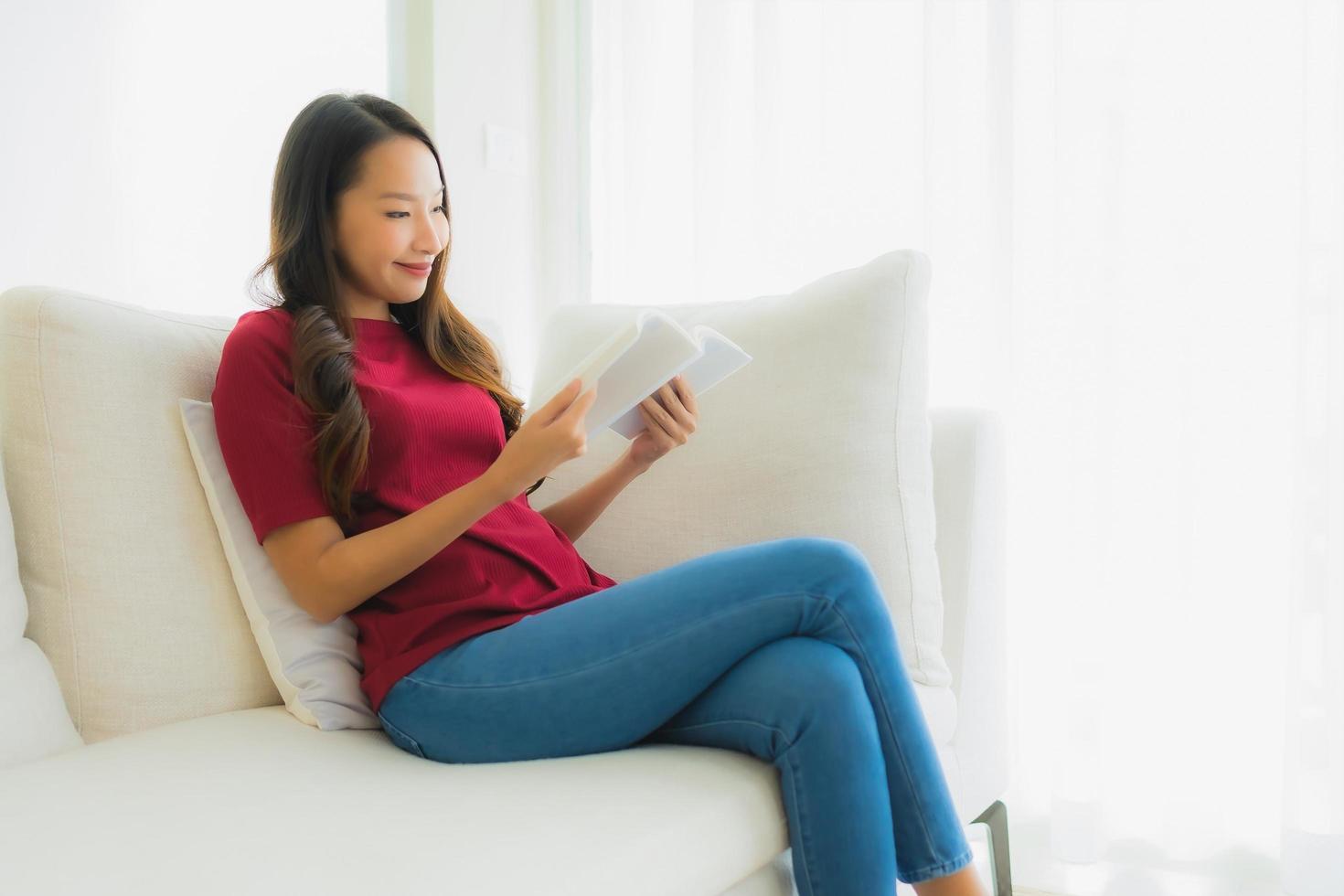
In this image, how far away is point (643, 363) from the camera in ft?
3.76

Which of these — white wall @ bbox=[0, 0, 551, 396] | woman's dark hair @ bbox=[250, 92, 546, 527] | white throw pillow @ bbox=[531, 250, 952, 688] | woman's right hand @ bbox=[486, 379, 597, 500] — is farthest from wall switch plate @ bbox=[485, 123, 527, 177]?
woman's right hand @ bbox=[486, 379, 597, 500]

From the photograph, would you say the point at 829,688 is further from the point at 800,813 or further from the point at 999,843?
the point at 999,843

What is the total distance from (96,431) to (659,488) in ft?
2.36

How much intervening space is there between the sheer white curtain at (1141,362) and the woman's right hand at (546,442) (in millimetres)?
1173

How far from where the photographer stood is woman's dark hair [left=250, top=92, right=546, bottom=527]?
119 cm

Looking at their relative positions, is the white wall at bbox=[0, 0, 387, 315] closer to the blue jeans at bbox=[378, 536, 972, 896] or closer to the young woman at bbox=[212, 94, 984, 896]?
the young woman at bbox=[212, 94, 984, 896]

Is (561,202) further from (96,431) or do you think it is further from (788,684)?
(788,684)

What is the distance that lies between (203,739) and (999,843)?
1181 millimetres

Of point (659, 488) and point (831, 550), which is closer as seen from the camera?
point (831, 550)

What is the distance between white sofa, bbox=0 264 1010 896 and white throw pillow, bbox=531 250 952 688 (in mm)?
138

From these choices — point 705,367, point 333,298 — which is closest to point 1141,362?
point 705,367

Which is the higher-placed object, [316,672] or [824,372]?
[824,372]

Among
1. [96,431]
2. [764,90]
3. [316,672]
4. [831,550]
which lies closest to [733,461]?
[831,550]

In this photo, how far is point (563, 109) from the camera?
8.51 feet
